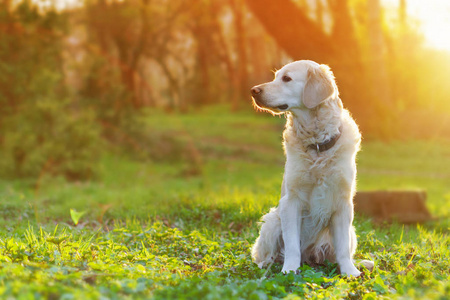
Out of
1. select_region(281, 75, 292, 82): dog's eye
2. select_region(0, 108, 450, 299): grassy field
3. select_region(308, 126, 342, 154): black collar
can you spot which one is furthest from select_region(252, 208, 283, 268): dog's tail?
select_region(281, 75, 292, 82): dog's eye

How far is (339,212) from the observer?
453cm

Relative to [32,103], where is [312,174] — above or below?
below

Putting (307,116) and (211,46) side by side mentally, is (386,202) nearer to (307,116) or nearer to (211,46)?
(307,116)

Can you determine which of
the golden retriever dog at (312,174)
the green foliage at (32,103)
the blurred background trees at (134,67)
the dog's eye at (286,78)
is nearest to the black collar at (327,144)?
the golden retriever dog at (312,174)

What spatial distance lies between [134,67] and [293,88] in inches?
885

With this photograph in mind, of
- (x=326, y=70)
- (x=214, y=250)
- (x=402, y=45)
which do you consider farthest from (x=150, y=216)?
(x=402, y=45)

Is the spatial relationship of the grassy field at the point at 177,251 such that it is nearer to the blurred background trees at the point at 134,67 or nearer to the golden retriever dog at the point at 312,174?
the golden retriever dog at the point at 312,174

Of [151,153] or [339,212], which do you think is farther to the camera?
[151,153]

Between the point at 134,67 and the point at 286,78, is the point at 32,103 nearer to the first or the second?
the point at 286,78

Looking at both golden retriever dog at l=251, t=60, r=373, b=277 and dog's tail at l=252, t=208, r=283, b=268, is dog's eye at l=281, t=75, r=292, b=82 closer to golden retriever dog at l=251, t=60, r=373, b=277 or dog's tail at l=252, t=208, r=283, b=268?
golden retriever dog at l=251, t=60, r=373, b=277

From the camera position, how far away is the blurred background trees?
44.1ft

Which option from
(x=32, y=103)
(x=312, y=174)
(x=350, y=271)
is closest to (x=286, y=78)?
(x=312, y=174)

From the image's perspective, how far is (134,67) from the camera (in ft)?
86.2

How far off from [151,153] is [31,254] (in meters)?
14.9
